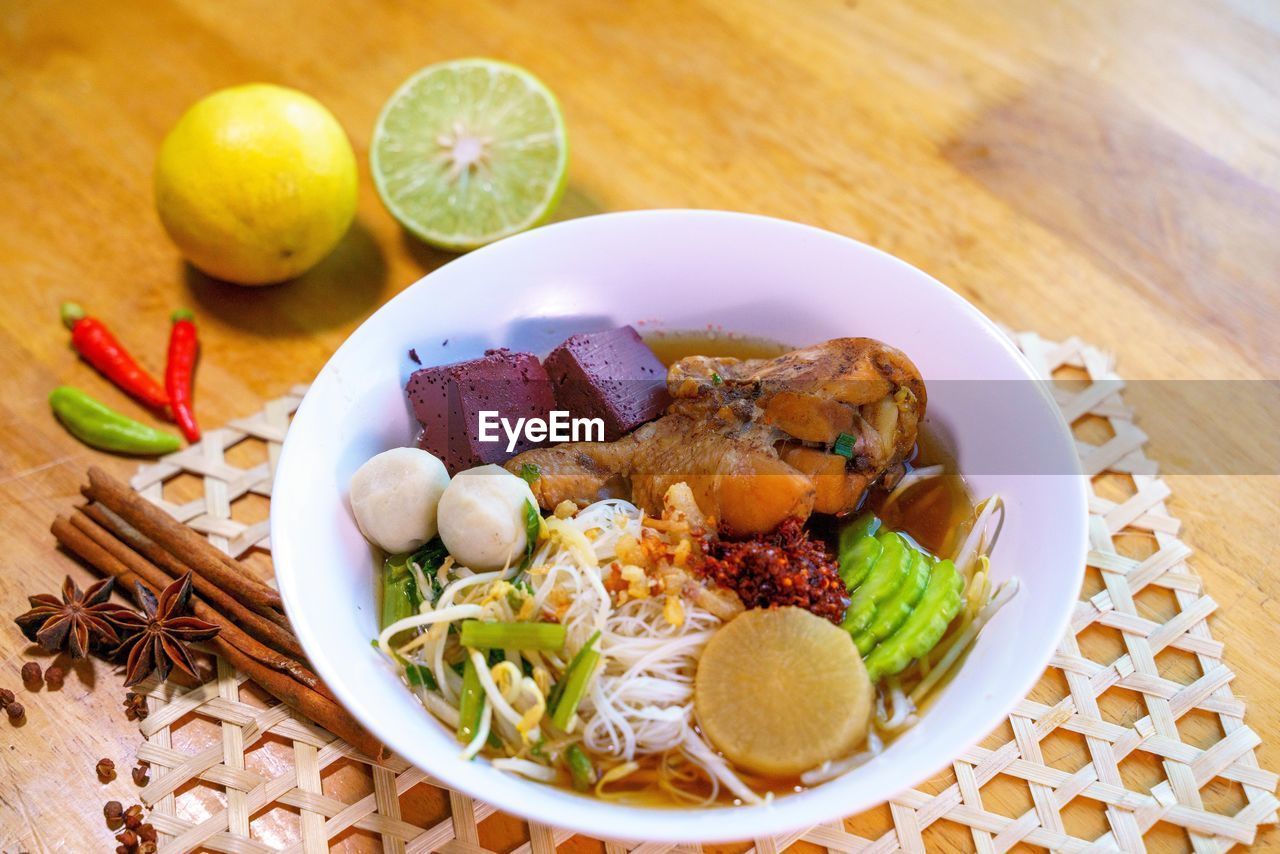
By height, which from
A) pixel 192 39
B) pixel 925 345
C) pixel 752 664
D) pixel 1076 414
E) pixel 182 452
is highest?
pixel 925 345

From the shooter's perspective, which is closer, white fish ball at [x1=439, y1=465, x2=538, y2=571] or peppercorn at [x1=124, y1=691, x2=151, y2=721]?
white fish ball at [x1=439, y1=465, x2=538, y2=571]

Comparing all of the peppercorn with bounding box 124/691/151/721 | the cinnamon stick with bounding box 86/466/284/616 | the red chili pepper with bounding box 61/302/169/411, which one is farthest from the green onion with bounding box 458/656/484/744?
the red chili pepper with bounding box 61/302/169/411

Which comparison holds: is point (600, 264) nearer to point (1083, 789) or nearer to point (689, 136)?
point (689, 136)

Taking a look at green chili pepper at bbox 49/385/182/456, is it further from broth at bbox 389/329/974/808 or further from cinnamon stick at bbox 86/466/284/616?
broth at bbox 389/329/974/808

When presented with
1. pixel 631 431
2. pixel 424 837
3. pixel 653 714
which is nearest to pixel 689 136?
pixel 631 431

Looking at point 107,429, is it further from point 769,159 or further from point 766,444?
point 769,159

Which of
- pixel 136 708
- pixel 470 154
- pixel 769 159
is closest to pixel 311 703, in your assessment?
pixel 136 708
